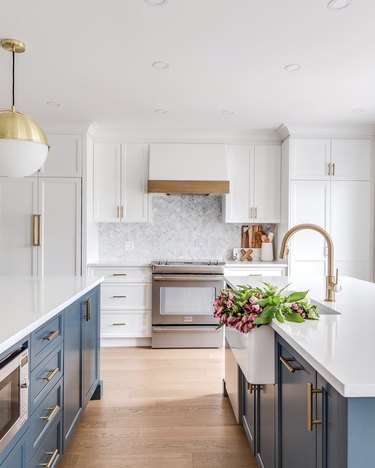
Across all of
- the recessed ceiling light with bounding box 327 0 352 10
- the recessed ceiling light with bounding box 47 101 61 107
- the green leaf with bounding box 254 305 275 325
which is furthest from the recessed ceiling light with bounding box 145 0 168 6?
the recessed ceiling light with bounding box 47 101 61 107

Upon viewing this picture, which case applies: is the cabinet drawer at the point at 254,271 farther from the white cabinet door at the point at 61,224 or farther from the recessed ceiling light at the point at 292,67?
the recessed ceiling light at the point at 292,67

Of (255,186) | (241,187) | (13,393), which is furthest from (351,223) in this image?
(13,393)

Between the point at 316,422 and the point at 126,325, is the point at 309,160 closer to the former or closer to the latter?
the point at 126,325

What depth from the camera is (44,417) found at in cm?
165

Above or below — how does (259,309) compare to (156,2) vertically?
below

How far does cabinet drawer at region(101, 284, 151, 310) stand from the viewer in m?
4.14

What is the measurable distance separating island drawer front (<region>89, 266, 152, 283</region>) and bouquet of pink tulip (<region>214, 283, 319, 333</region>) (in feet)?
8.39

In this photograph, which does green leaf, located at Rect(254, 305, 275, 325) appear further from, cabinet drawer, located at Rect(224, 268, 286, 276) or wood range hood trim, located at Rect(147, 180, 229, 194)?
wood range hood trim, located at Rect(147, 180, 229, 194)

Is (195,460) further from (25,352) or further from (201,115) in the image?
(201,115)

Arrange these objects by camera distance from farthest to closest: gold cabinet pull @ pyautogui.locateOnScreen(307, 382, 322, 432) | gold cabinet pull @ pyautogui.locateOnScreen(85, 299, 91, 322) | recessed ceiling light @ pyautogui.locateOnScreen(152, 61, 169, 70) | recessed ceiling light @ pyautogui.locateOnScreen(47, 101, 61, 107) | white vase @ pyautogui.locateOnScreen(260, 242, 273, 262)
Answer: white vase @ pyautogui.locateOnScreen(260, 242, 273, 262) → recessed ceiling light @ pyautogui.locateOnScreen(47, 101, 61, 107) → recessed ceiling light @ pyautogui.locateOnScreen(152, 61, 169, 70) → gold cabinet pull @ pyautogui.locateOnScreen(85, 299, 91, 322) → gold cabinet pull @ pyautogui.locateOnScreen(307, 382, 322, 432)

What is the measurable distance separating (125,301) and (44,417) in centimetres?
251

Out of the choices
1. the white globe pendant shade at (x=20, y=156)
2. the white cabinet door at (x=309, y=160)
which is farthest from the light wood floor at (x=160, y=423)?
the white cabinet door at (x=309, y=160)

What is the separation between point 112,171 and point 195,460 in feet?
10.4

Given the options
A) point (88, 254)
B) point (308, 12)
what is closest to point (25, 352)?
point (308, 12)
